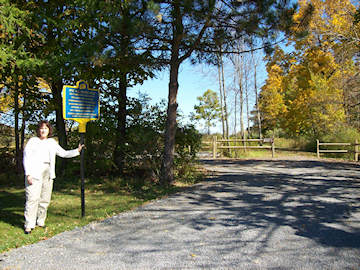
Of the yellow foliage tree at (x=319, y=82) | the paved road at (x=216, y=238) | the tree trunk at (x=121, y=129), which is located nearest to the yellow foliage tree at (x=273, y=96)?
the yellow foliage tree at (x=319, y=82)

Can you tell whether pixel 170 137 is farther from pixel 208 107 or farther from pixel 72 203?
pixel 208 107

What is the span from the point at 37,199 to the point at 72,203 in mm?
2518

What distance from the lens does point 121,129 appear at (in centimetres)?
1032

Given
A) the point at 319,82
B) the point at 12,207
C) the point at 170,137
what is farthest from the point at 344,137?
the point at 12,207

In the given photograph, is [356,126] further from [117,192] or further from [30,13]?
[30,13]

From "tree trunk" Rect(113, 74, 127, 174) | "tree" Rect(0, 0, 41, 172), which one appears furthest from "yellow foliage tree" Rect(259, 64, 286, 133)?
"tree" Rect(0, 0, 41, 172)

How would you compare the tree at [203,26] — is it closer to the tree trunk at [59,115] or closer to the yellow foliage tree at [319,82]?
the tree trunk at [59,115]

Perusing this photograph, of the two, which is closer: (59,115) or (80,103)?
(80,103)

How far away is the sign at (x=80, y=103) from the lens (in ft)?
17.2

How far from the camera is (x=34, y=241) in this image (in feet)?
14.1

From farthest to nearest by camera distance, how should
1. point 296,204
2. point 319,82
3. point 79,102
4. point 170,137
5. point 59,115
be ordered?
1. point 319,82
2. point 59,115
3. point 170,137
4. point 296,204
5. point 79,102

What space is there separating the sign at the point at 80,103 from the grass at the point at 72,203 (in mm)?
1719

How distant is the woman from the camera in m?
4.65

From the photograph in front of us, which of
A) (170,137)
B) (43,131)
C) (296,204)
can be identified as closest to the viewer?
(43,131)
